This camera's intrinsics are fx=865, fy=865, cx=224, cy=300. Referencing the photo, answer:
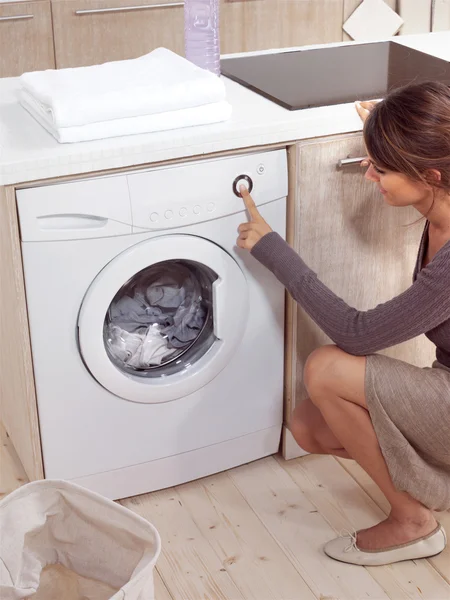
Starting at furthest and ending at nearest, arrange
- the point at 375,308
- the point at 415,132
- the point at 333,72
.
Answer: the point at 333,72 < the point at 375,308 < the point at 415,132

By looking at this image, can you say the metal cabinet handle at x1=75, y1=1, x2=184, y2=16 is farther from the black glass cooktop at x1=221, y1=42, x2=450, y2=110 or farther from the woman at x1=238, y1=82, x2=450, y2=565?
the woman at x1=238, y1=82, x2=450, y2=565

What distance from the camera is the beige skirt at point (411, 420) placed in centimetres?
171

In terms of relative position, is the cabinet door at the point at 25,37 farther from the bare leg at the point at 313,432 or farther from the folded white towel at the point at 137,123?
the bare leg at the point at 313,432

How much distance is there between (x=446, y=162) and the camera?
157 centimetres

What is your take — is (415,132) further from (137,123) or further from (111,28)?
(111,28)

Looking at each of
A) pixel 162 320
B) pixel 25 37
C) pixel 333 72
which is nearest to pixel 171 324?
pixel 162 320

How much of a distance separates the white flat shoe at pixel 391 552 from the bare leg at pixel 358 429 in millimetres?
12

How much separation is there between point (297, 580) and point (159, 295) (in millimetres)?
691

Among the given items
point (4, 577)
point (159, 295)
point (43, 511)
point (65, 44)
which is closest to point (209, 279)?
point (159, 295)

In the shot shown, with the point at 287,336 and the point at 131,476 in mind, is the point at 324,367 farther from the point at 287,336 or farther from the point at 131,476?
the point at 131,476

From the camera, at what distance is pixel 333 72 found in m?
2.15

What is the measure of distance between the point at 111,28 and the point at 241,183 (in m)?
1.65

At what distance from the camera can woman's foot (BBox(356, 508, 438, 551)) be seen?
1869mm

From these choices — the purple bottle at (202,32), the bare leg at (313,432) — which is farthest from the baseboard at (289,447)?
the purple bottle at (202,32)
